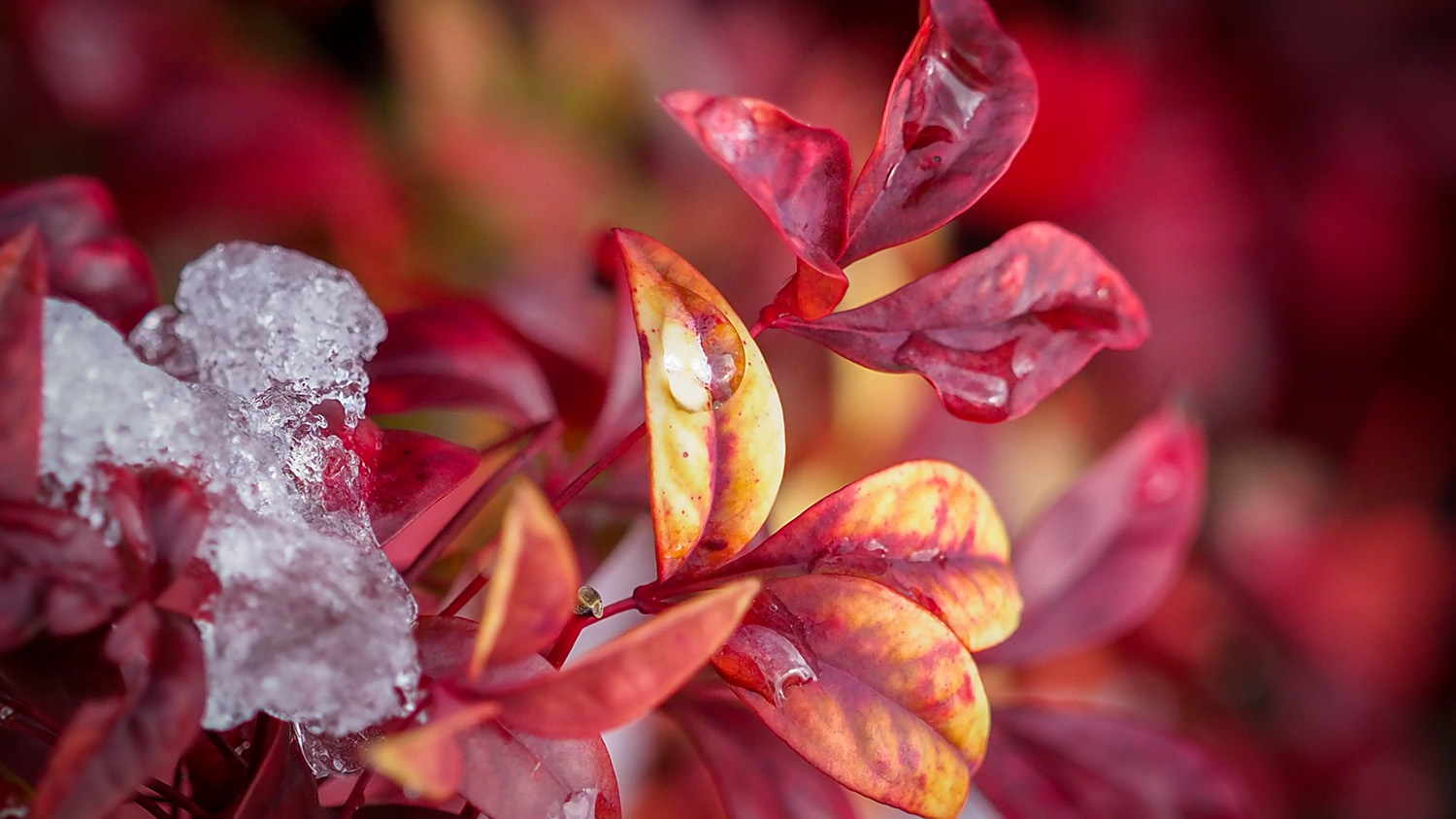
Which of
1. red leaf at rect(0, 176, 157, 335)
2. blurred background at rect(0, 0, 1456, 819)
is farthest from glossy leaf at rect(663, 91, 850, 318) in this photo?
blurred background at rect(0, 0, 1456, 819)

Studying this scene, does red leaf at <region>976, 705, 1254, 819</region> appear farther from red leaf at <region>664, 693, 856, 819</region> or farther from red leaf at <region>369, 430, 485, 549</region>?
red leaf at <region>369, 430, 485, 549</region>

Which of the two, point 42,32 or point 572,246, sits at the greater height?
point 42,32

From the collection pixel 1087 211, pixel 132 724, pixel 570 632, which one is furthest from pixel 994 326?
pixel 1087 211

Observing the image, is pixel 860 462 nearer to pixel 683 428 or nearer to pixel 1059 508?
pixel 1059 508

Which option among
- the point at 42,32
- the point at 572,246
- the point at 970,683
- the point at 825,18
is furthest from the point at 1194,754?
the point at 42,32

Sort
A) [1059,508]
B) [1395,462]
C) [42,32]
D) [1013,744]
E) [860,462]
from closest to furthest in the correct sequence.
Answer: [1013,744] → [1059,508] → [860,462] → [42,32] → [1395,462]

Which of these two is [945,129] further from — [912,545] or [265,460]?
[265,460]

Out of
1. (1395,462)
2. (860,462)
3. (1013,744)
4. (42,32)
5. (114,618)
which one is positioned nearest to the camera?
(114,618)
